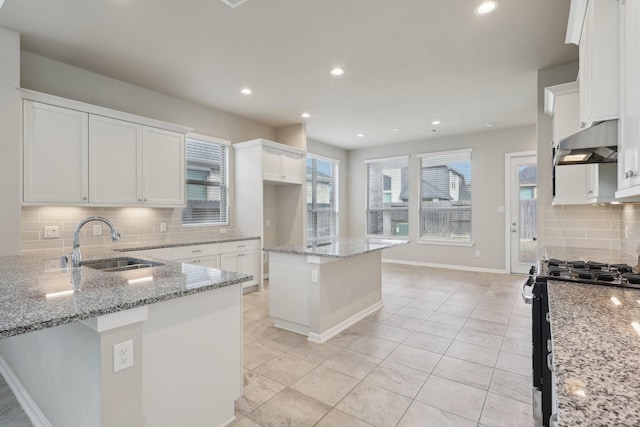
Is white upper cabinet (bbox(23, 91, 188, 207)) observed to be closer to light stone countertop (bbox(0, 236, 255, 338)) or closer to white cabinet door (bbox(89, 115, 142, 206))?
white cabinet door (bbox(89, 115, 142, 206))

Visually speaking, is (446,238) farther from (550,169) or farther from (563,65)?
(563,65)

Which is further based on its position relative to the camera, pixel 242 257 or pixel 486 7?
pixel 242 257

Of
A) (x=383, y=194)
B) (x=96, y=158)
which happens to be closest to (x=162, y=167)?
(x=96, y=158)

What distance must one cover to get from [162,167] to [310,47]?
2.27 m

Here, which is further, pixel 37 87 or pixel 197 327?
pixel 37 87

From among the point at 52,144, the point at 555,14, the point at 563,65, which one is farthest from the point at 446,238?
the point at 52,144

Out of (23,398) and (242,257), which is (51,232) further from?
(242,257)

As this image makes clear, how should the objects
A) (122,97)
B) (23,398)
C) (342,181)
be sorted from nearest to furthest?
(23,398) → (122,97) → (342,181)

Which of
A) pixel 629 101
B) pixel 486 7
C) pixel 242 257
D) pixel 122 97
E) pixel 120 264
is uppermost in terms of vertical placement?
pixel 486 7

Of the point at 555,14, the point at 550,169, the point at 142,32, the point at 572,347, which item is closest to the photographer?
the point at 572,347

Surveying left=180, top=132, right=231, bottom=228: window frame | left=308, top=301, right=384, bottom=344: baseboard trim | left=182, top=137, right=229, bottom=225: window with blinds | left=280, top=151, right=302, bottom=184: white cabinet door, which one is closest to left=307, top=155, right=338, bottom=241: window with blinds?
left=280, top=151, right=302, bottom=184: white cabinet door

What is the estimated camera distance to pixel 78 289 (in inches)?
57.7

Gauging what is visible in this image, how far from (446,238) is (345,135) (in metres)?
3.06

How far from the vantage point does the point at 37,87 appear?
313 centimetres
